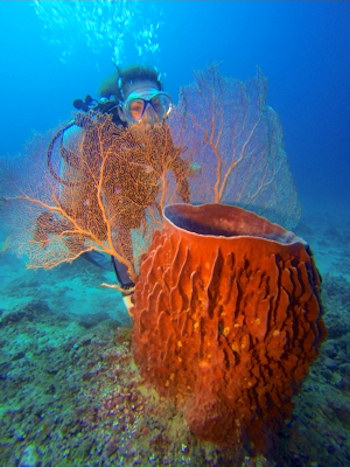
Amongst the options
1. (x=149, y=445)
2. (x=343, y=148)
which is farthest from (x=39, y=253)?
(x=343, y=148)

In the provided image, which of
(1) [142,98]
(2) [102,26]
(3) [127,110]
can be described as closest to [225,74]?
(1) [142,98]

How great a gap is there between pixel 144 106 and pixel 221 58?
326ft

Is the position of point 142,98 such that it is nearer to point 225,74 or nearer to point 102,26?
point 225,74

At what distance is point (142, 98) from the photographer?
11.8ft

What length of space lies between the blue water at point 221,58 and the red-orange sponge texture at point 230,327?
183 ft

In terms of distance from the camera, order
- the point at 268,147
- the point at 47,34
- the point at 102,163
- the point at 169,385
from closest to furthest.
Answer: the point at 169,385, the point at 102,163, the point at 268,147, the point at 47,34

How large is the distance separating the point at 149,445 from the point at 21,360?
2.07 m

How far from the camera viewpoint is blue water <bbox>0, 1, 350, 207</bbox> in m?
70.9

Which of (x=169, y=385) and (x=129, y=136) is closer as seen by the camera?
(x=169, y=385)

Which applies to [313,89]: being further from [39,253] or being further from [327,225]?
[39,253]

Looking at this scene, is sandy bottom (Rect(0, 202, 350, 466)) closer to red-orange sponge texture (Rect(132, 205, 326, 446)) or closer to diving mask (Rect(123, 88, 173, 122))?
red-orange sponge texture (Rect(132, 205, 326, 446))

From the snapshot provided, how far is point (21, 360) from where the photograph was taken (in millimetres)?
2922

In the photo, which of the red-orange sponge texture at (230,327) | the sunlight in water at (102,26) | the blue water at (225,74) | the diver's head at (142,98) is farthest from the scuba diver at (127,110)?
the sunlight in water at (102,26)

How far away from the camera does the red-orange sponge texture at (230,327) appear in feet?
5.06
